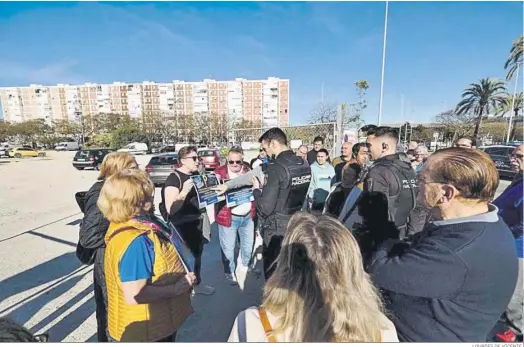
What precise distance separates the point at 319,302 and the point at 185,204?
2.12m

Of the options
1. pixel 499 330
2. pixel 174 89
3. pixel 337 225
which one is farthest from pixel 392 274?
pixel 174 89

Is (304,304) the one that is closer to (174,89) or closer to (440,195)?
(440,195)

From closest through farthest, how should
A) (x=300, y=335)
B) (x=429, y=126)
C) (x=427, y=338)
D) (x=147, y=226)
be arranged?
(x=300, y=335) → (x=427, y=338) → (x=147, y=226) → (x=429, y=126)

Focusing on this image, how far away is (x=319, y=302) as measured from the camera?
82 centimetres

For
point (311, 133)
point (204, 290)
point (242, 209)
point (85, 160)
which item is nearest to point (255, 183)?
point (242, 209)

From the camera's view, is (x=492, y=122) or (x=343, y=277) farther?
(x=492, y=122)

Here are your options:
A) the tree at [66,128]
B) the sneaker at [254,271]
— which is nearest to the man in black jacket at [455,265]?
the sneaker at [254,271]

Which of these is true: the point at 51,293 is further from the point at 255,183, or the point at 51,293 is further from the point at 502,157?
the point at 502,157

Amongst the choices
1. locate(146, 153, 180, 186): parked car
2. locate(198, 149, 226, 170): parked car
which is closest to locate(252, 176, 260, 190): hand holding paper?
locate(146, 153, 180, 186): parked car

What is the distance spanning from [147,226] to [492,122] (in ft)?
128

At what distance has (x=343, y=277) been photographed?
2.70 ft

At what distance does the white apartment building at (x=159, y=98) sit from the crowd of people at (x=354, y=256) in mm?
76252

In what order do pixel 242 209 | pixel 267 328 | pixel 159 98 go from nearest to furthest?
pixel 267 328
pixel 242 209
pixel 159 98

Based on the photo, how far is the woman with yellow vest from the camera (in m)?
1.34
